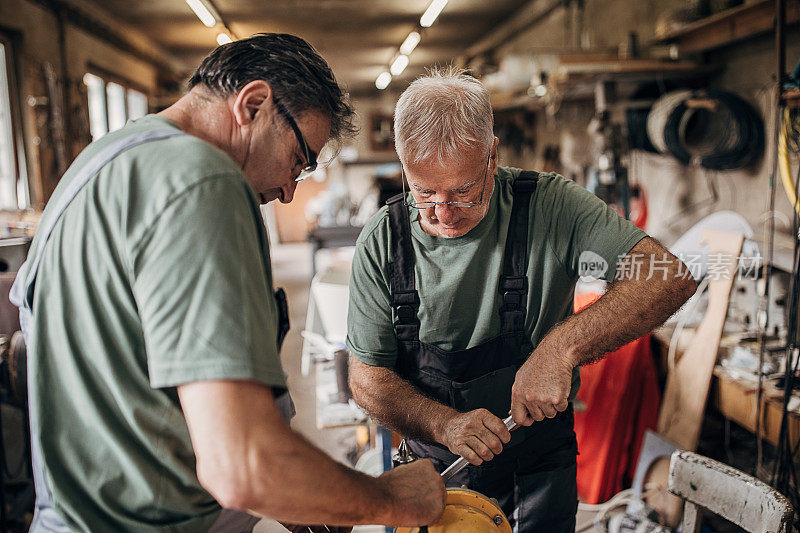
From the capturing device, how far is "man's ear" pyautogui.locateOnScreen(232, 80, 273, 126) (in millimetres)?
1038

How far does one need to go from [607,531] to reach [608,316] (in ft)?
6.45

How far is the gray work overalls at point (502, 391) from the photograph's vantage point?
5.21 ft

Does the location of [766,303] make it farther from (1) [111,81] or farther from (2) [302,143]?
(1) [111,81]

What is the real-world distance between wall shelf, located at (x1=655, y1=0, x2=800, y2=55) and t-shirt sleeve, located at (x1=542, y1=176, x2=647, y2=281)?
2377mm

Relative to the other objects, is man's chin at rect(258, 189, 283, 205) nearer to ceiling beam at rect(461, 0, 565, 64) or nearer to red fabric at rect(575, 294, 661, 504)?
red fabric at rect(575, 294, 661, 504)

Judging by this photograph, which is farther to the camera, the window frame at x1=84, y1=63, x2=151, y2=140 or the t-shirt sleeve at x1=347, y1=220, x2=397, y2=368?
the window frame at x1=84, y1=63, x2=151, y2=140

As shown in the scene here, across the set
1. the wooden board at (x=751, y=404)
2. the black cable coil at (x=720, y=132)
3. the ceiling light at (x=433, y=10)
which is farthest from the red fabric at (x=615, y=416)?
the ceiling light at (x=433, y=10)

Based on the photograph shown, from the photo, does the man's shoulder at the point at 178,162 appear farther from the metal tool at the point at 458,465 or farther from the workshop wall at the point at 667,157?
the workshop wall at the point at 667,157

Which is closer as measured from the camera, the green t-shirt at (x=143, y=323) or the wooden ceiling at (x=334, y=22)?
the green t-shirt at (x=143, y=323)

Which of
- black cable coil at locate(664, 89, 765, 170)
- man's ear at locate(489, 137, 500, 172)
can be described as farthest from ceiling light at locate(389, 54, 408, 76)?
man's ear at locate(489, 137, 500, 172)

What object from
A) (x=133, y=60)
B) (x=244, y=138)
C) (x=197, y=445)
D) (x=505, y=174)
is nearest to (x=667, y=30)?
(x=505, y=174)

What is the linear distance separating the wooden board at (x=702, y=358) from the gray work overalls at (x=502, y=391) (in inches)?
62.7

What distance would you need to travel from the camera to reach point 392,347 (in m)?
1.65

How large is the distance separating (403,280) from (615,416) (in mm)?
2179
